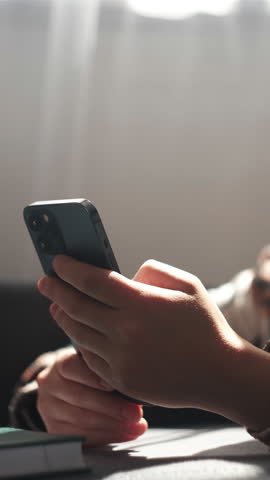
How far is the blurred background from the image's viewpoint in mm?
1807

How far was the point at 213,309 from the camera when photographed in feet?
1.60

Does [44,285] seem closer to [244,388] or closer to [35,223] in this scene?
[35,223]

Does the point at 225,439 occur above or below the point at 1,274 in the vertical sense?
above

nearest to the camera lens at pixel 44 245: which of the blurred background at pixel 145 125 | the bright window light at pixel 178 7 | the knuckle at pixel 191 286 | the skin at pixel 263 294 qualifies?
the knuckle at pixel 191 286

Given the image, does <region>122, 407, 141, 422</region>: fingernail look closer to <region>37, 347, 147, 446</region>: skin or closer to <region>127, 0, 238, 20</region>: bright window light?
<region>37, 347, 147, 446</region>: skin

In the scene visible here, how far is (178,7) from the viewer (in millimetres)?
1836

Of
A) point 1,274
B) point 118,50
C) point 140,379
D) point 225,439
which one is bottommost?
point 1,274

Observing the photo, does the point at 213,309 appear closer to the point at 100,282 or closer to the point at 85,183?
the point at 100,282

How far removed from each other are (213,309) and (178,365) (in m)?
0.05

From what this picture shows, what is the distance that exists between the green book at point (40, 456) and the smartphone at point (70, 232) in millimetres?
130

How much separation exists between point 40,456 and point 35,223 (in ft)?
0.60

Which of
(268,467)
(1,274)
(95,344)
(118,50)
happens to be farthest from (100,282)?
(118,50)

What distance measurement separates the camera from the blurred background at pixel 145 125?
5.93ft

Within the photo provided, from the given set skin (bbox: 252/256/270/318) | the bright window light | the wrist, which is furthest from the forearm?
the bright window light
